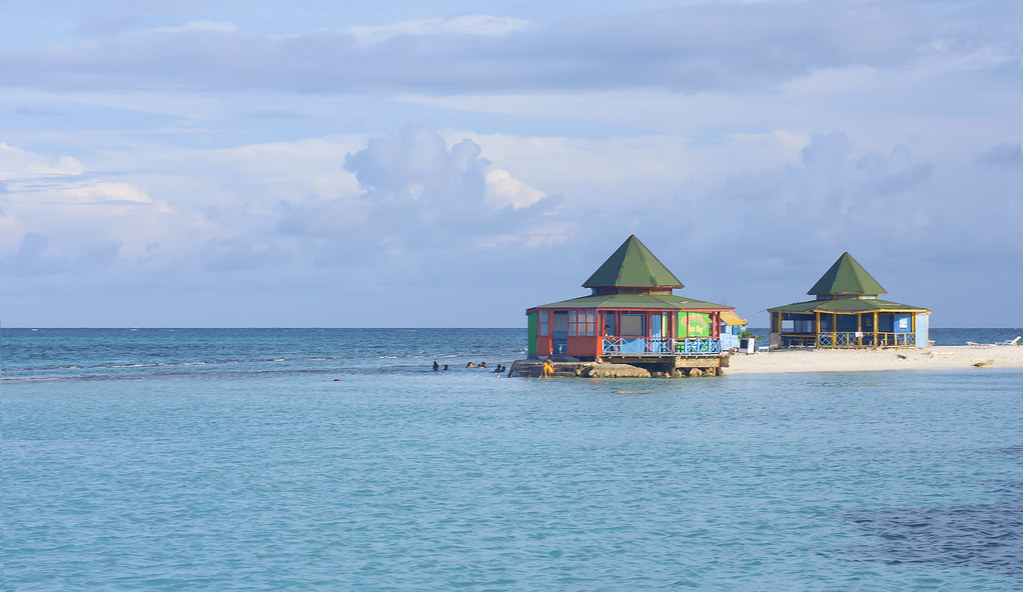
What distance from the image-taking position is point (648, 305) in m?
50.8

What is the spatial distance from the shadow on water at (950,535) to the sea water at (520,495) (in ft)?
0.21

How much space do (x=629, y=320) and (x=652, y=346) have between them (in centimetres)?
203

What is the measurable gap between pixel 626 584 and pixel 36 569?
29.0 feet

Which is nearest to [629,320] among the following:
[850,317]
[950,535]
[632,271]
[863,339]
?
[632,271]

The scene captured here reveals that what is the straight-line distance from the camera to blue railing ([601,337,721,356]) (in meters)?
51.6

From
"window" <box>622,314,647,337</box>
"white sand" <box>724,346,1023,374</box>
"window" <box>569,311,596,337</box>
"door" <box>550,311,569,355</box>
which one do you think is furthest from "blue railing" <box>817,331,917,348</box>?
"window" <box>569,311,596,337</box>

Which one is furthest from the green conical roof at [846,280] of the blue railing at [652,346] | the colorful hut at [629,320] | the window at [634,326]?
the window at [634,326]

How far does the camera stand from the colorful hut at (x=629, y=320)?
51.7 m

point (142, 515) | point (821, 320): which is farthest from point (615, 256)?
point (142, 515)

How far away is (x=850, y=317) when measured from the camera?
68188 mm

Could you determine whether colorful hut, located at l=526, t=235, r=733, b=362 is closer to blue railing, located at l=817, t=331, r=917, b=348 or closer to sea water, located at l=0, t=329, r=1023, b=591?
sea water, located at l=0, t=329, r=1023, b=591

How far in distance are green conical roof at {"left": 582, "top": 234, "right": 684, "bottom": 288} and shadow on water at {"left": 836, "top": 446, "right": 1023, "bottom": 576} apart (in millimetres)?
35464

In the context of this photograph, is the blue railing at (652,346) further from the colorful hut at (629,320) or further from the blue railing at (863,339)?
the blue railing at (863,339)

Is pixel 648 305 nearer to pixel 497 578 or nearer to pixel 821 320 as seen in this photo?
pixel 821 320
